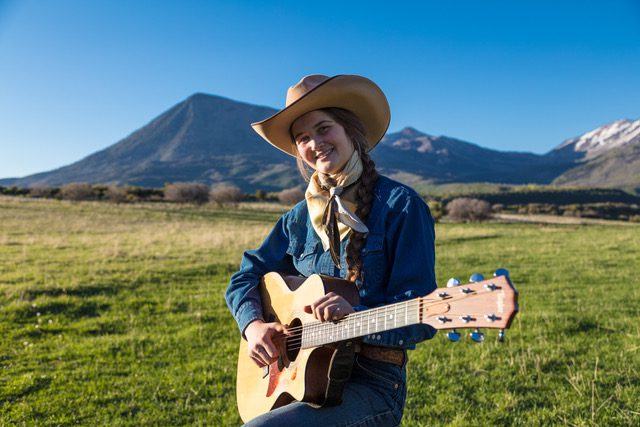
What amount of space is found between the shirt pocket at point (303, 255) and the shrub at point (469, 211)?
59649 millimetres

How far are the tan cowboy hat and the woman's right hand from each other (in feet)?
4.13

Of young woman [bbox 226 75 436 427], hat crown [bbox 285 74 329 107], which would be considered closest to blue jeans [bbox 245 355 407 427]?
young woman [bbox 226 75 436 427]

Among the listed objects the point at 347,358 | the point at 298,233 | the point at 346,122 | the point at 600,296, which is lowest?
the point at 600,296

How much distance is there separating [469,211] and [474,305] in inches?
2434

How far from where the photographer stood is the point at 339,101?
306 cm

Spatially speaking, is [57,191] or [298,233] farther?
[57,191]

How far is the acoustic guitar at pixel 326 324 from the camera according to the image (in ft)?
6.53

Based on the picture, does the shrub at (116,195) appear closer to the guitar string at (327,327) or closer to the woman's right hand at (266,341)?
the woman's right hand at (266,341)

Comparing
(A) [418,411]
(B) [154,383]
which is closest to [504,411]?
(A) [418,411]

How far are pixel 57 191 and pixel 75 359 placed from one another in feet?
219

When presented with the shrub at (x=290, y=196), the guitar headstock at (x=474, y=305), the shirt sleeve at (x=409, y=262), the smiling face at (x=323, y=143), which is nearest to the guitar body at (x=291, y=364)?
the shirt sleeve at (x=409, y=262)

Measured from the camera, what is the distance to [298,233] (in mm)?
3383

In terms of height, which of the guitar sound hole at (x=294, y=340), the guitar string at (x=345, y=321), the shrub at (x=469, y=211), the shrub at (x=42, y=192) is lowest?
the shrub at (x=469, y=211)

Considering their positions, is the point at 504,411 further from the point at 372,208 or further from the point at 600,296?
the point at 600,296
